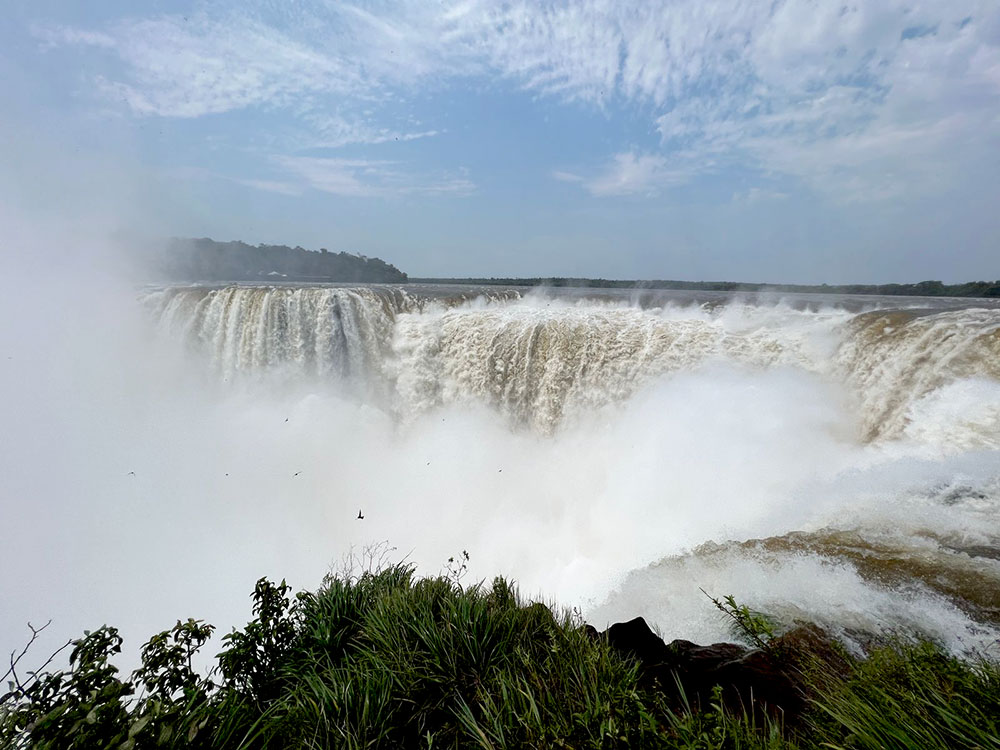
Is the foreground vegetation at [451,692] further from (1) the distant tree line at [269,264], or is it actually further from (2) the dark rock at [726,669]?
(1) the distant tree line at [269,264]

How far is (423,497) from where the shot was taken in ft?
44.3

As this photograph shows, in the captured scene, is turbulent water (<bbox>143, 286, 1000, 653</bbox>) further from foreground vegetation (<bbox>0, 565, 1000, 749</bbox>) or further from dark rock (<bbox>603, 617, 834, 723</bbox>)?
foreground vegetation (<bbox>0, 565, 1000, 749</bbox>)

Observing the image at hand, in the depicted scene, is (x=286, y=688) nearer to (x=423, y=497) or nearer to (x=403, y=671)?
(x=403, y=671)

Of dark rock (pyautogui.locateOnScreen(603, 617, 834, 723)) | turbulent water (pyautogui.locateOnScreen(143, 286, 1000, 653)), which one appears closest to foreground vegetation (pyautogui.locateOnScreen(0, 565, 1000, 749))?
dark rock (pyautogui.locateOnScreen(603, 617, 834, 723))

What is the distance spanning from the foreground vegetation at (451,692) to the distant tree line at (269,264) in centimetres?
4199

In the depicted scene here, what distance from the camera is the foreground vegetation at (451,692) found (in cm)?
176

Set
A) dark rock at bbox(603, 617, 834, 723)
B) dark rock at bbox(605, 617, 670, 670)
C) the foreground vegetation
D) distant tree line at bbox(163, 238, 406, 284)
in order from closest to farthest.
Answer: the foreground vegetation → dark rock at bbox(603, 617, 834, 723) → dark rock at bbox(605, 617, 670, 670) → distant tree line at bbox(163, 238, 406, 284)

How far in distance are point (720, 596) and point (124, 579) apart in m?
13.4

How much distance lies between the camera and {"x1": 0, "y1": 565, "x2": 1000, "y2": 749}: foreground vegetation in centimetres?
176

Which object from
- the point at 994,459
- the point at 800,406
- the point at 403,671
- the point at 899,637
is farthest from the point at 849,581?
the point at 800,406

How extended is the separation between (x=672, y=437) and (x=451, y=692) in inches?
376

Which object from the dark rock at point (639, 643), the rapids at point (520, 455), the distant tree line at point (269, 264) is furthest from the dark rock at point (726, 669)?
the distant tree line at point (269, 264)

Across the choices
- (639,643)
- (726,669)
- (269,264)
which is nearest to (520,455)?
(639,643)

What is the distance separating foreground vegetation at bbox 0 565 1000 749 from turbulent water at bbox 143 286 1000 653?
1.41 meters
